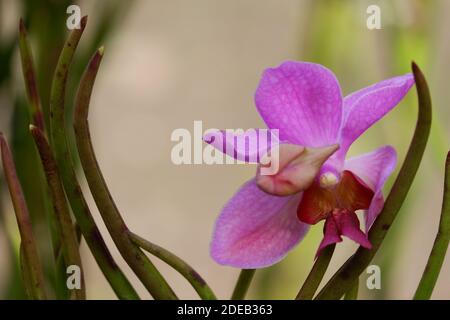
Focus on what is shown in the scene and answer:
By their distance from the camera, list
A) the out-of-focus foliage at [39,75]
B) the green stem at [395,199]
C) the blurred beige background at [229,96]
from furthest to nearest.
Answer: the blurred beige background at [229,96]
the out-of-focus foliage at [39,75]
the green stem at [395,199]

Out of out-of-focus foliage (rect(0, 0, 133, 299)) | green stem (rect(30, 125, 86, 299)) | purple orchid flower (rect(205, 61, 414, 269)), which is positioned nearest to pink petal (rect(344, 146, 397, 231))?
purple orchid flower (rect(205, 61, 414, 269))

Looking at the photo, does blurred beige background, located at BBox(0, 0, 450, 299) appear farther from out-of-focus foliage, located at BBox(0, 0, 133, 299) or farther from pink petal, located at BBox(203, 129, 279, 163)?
pink petal, located at BBox(203, 129, 279, 163)

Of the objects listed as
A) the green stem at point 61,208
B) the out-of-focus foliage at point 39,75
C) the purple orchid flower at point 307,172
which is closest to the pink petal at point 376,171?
the purple orchid flower at point 307,172

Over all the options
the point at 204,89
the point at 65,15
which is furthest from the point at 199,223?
the point at 65,15

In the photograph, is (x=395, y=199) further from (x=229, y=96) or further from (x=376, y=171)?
(x=229, y=96)

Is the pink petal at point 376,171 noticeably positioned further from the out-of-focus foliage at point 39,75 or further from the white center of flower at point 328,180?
the out-of-focus foliage at point 39,75
